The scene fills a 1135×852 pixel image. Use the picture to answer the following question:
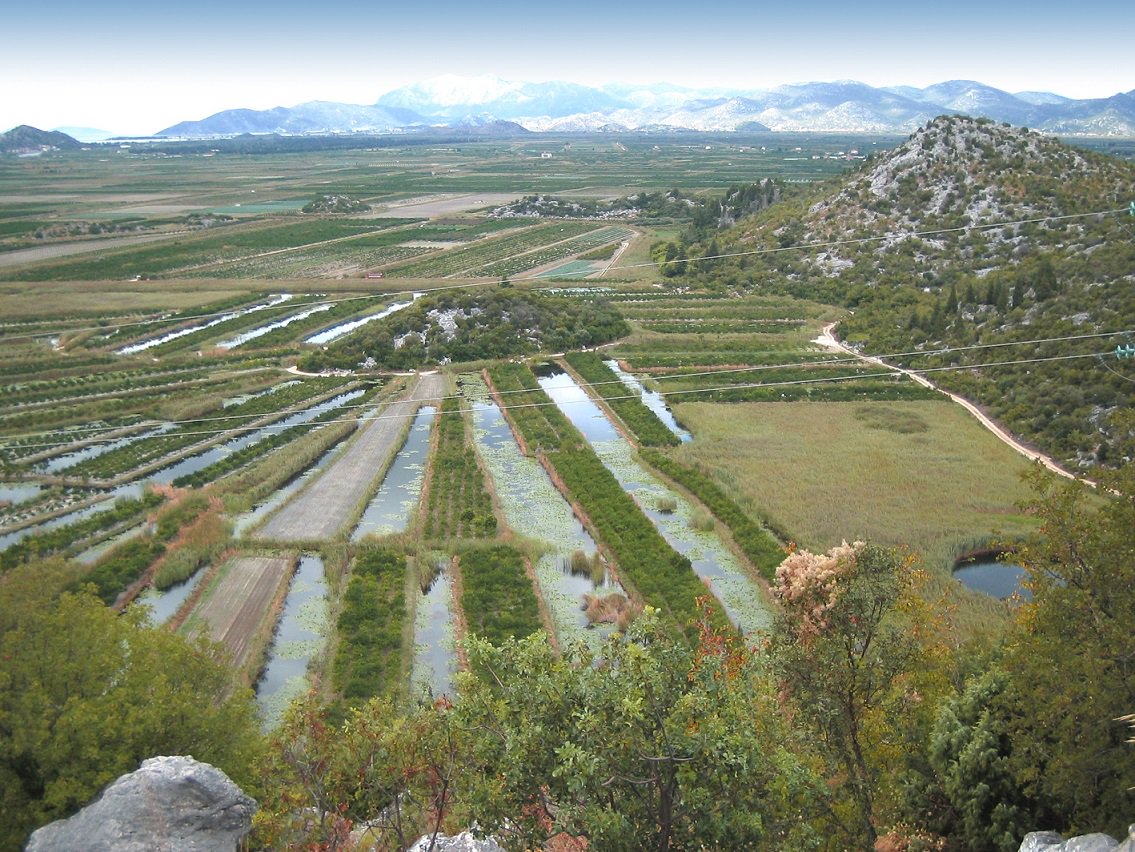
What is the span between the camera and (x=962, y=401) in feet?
136

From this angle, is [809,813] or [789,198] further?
[789,198]

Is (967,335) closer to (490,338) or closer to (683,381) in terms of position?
(683,381)

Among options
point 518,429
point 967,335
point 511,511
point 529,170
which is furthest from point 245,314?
point 529,170

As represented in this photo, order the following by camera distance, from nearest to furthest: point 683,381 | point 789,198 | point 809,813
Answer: point 809,813, point 683,381, point 789,198

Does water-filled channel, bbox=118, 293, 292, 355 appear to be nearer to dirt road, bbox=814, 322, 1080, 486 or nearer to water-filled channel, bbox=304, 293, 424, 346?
water-filled channel, bbox=304, 293, 424, 346

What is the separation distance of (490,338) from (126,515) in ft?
88.2

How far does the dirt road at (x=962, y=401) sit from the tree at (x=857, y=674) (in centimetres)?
A: 1480

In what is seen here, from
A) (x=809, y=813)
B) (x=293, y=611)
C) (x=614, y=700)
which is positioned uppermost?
(x=614, y=700)

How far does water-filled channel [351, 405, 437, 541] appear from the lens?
29275 mm

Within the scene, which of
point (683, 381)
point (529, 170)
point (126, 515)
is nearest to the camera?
point (126, 515)

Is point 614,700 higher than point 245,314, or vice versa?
point 614,700

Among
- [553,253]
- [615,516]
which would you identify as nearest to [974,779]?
[615,516]

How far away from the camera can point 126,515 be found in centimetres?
2938

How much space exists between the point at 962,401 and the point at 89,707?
40723 millimetres
